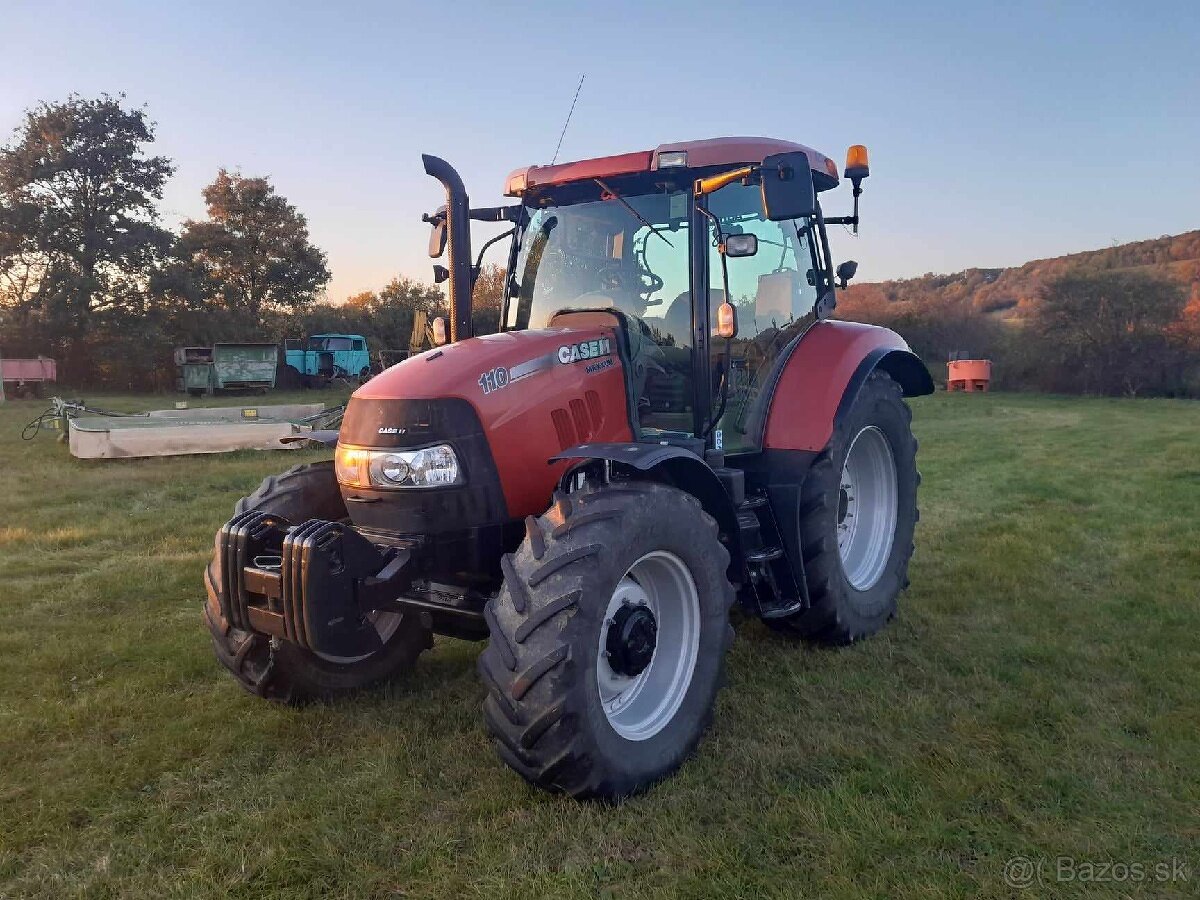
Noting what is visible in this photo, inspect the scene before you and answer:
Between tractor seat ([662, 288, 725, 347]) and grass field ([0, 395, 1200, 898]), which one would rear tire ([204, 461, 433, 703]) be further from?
tractor seat ([662, 288, 725, 347])

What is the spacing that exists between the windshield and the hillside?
24.1m

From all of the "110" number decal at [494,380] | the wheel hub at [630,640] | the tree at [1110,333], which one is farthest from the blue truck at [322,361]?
the wheel hub at [630,640]

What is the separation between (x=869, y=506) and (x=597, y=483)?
251cm

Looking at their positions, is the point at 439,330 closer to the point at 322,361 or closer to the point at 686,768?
the point at 686,768

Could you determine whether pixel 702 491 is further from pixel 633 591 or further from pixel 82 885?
pixel 82 885

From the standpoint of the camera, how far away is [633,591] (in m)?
3.04

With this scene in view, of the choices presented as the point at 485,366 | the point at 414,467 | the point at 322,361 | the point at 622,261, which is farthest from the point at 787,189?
the point at 322,361

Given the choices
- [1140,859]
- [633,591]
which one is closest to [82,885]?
[633,591]

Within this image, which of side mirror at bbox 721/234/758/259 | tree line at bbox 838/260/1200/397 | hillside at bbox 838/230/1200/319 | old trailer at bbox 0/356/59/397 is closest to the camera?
side mirror at bbox 721/234/758/259

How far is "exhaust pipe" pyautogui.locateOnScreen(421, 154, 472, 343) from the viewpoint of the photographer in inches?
144

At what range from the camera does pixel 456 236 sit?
375 centimetres

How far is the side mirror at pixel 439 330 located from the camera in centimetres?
411

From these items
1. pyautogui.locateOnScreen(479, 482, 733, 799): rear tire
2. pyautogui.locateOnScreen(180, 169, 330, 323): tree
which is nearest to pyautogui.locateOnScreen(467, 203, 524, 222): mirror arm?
pyautogui.locateOnScreen(479, 482, 733, 799): rear tire

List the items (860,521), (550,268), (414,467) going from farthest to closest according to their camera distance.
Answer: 1. (860,521)
2. (550,268)
3. (414,467)
